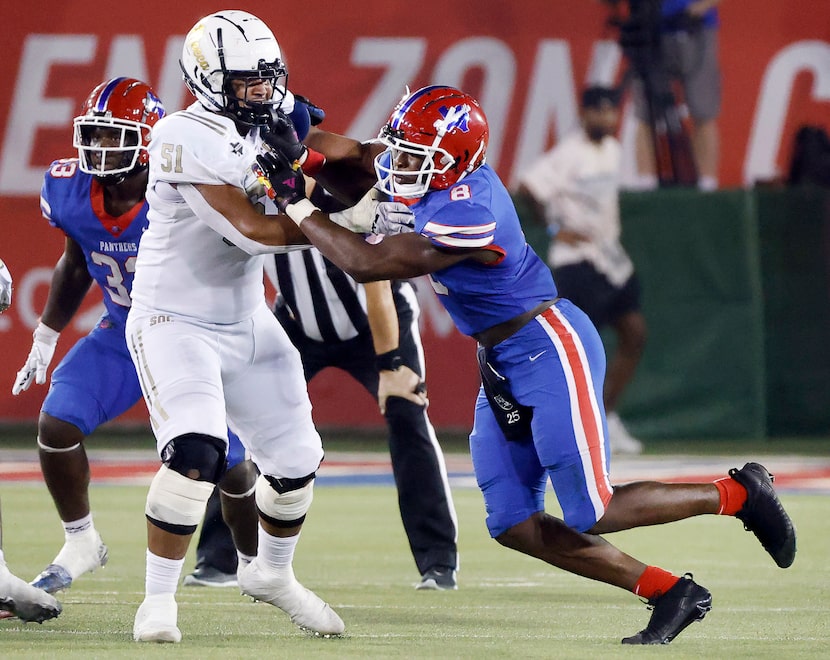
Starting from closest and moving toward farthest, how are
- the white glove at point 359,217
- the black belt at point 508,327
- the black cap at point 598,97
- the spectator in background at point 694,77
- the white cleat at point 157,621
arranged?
1. the white cleat at point 157,621
2. the white glove at point 359,217
3. the black belt at point 508,327
4. the black cap at point 598,97
5. the spectator in background at point 694,77

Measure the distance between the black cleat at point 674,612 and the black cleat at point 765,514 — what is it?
1.19ft

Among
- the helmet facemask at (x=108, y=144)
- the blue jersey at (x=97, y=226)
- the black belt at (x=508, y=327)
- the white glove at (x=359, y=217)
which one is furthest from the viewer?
the blue jersey at (x=97, y=226)

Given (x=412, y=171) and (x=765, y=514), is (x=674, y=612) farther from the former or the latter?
(x=412, y=171)

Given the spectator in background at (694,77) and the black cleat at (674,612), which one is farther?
the spectator in background at (694,77)

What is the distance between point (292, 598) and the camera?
4809 mm

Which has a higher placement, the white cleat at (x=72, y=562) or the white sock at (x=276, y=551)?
the white sock at (x=276, y=551)

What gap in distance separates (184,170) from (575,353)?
128cm

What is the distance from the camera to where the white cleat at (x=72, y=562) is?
5.46 metres

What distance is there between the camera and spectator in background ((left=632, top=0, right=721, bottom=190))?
11.9m

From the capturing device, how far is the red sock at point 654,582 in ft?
15.4

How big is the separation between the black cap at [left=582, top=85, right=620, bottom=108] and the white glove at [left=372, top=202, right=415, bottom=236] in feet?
18.5

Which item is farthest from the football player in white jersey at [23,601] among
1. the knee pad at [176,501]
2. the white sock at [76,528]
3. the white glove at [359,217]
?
the white glove at [359,217]

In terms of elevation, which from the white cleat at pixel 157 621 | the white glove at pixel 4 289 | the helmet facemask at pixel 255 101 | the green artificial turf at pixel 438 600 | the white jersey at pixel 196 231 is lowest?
the green artificial turf at pixel 438 600

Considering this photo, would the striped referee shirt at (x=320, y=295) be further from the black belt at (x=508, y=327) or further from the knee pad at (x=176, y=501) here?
the knee pad at (x=176, y=501)
